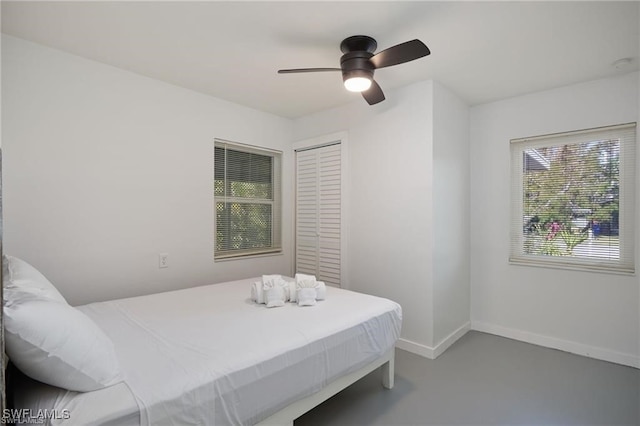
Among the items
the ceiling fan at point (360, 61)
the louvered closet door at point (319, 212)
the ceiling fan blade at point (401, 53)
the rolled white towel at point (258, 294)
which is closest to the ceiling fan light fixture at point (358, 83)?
the ceiling fan at point (360, 61)

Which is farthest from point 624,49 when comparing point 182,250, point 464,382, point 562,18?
point 182,250

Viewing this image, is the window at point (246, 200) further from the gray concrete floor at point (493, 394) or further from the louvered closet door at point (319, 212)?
the gray concrete floor at point (493, 394)

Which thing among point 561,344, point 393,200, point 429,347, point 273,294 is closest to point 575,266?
point 561,344

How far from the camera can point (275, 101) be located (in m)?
3.38

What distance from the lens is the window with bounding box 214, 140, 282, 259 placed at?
11.1ft

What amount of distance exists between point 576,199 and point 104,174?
159 inches

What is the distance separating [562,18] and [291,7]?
63.9 inches

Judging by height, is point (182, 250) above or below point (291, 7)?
below

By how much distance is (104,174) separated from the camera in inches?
99.8

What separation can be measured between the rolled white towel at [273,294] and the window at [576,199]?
2.45 meters

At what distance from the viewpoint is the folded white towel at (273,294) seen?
216 cm

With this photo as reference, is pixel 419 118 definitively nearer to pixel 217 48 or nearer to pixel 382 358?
pixel 217 48

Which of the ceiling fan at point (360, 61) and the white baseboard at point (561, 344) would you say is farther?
the white baseboard at point (561, 344)

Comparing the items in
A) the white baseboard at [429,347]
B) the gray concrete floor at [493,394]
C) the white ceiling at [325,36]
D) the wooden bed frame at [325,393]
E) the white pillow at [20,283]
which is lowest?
→ the gray concrete floor at [493,394]
